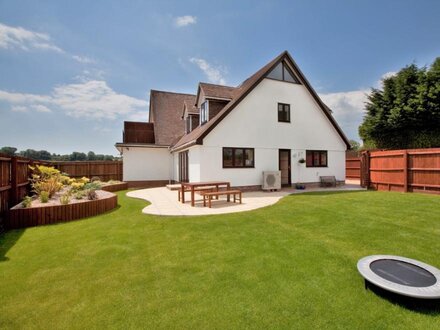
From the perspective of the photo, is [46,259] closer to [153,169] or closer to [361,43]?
[153,169]

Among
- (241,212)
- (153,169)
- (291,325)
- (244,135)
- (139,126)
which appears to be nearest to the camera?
(291,325)

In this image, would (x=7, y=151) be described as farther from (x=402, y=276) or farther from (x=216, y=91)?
(x=402, y=276)

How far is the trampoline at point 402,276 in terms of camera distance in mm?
2601

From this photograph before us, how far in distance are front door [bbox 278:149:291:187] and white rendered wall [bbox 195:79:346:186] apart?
293mm

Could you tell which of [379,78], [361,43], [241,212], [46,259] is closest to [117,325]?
[46,259]

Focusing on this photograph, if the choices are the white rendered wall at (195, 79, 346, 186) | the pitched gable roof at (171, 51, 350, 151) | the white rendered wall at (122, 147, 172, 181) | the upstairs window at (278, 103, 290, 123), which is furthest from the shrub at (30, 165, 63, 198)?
the upstairs window at (278, 103, 290, 123)

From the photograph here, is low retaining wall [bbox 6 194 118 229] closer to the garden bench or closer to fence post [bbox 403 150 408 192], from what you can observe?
the garden bench

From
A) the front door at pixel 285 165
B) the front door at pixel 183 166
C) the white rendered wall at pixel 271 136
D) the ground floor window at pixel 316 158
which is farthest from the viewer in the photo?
the ground floor window at pixel 316 158

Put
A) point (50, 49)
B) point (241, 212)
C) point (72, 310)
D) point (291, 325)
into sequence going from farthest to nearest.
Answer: point (50, 49)
point (241, 212)
point (72, 310)
point (291, 325)

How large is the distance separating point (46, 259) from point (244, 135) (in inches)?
414

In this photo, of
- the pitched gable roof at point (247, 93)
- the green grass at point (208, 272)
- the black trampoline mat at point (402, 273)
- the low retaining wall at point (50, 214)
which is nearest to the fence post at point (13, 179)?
the low retaining wall at point (50, 214)

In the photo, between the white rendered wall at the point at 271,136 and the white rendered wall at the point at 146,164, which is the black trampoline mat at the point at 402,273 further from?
the white rendered wall at the point at 146,164

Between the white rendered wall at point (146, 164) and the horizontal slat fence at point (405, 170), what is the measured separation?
1459 centimetres

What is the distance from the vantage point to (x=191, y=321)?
248 cm
